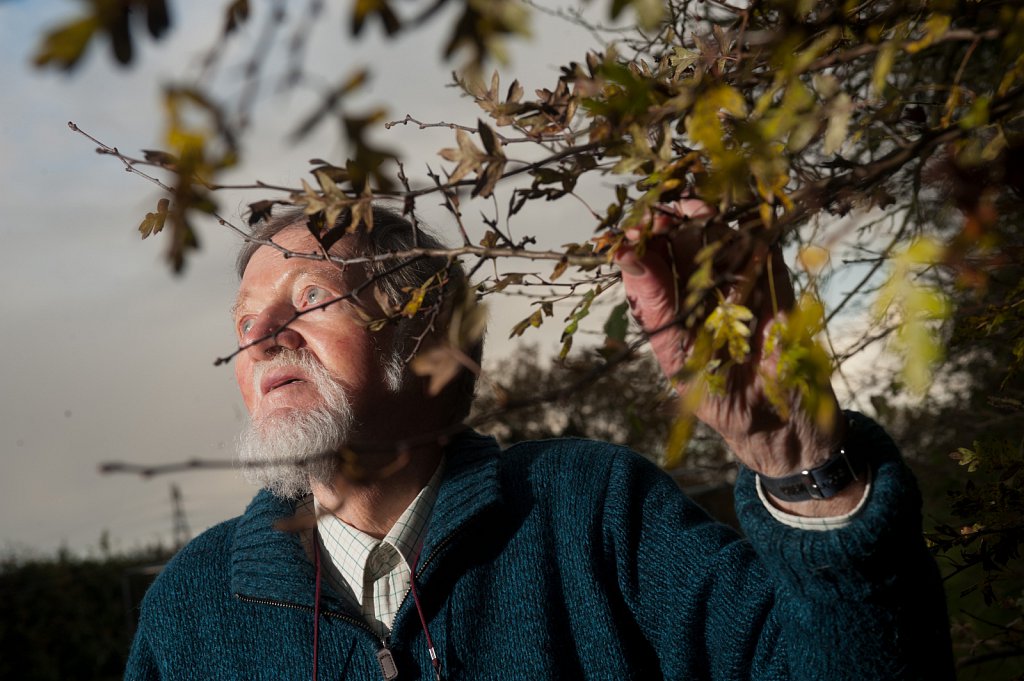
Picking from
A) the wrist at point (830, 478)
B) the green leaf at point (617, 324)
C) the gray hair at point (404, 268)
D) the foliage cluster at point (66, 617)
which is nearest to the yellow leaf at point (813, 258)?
the green leaf at point (617, 324)

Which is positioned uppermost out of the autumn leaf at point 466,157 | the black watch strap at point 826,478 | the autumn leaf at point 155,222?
the autumn leaf at point 155,222

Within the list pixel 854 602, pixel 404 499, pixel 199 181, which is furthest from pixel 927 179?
pixel 404 499

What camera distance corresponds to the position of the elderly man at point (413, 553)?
2.13m

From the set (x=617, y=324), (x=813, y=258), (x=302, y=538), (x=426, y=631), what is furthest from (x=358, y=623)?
(x=813, y=258)

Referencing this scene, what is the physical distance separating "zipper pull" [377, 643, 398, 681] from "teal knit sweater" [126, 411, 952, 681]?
0.8 inches

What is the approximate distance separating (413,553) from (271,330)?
0.71 metres

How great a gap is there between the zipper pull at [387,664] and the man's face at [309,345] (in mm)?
577

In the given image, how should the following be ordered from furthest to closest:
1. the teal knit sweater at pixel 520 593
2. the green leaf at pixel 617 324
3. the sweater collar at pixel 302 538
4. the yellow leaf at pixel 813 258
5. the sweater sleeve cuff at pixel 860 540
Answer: the sweater collar at pixel 302 538
the teal knit sweater at pixel 520 593
the sweater sleeve cuff at pixel 860 540
the green leaf at pixel 617 324
the yellow leaf at pixel 813 258

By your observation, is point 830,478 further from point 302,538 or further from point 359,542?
point 302,538

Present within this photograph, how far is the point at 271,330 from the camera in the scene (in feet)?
7.86

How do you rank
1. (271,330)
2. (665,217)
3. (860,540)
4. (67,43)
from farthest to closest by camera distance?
(271,330) < (860,540) < (665,217) < (67,43)

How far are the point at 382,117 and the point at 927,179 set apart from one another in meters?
0.77

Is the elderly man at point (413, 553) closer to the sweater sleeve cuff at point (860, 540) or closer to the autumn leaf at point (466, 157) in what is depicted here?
the sweater sleeve cuff at point (860, 540)

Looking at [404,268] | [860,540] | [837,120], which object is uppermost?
[404,268]
